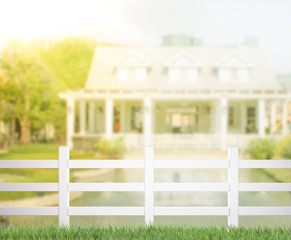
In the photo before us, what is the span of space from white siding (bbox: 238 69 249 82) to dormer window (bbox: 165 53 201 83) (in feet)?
9.85

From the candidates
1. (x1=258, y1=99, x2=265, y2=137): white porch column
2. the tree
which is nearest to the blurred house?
(x1=258, y1=99, x2=265, y2=137): white porch column

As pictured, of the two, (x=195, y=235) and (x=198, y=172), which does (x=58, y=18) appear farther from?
(x=195, y=235)

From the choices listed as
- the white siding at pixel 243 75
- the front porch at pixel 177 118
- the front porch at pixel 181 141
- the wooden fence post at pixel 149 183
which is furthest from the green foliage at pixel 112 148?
the wooden fence post at pixel 149 183

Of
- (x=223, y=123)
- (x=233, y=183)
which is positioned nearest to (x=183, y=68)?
(x=223, y=123)

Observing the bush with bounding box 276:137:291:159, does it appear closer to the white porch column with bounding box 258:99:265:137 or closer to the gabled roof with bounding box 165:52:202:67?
the white porch column with bounding box 258:99:265:137

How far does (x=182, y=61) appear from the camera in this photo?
2662 cm

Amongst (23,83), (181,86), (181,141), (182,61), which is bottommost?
(181,141)

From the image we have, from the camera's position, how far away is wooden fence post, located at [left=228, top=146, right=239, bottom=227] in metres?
5.59

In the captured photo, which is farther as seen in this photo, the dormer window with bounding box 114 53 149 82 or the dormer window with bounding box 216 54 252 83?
the dormer window with bounding box 216 54 252 83

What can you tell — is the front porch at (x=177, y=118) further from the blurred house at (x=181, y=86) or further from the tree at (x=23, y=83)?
the tree at (x=23, y=83)

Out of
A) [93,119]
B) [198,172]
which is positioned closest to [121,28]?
[93,119]

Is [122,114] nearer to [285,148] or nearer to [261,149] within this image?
[261,149]

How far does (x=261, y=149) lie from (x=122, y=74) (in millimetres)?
11268

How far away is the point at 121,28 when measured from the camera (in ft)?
141
